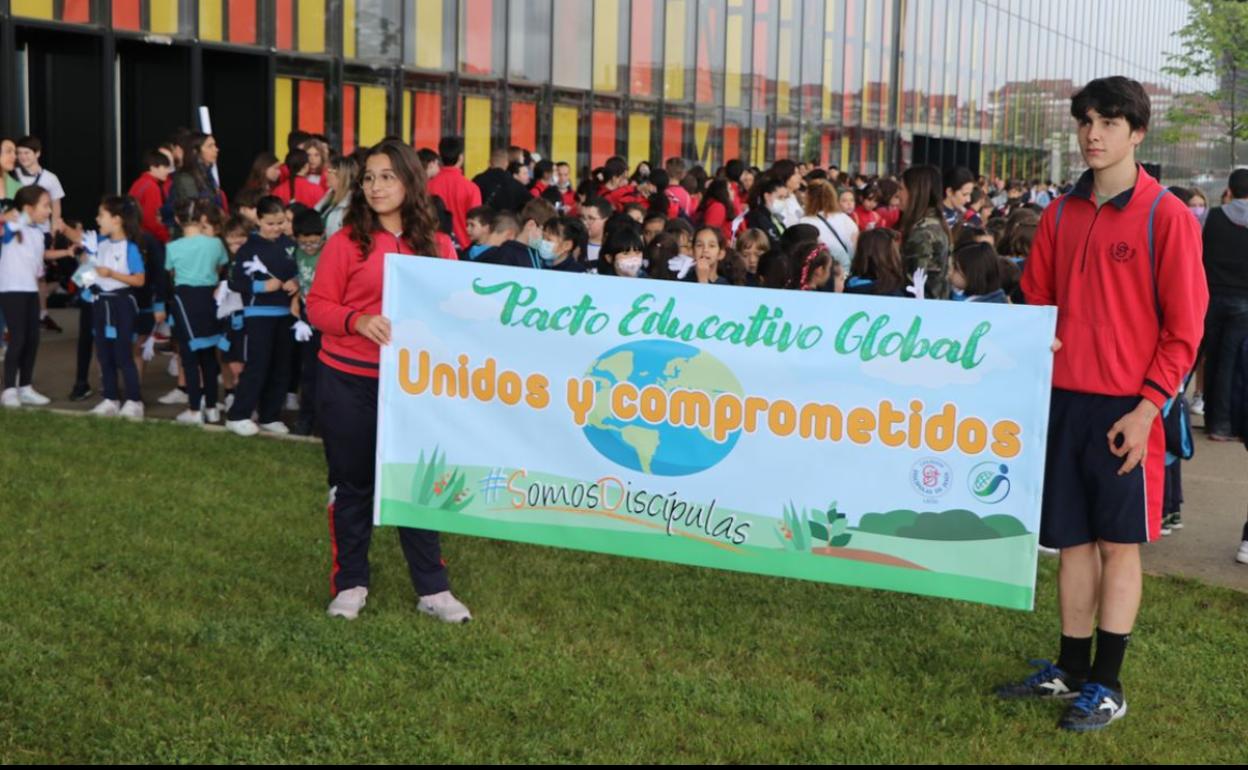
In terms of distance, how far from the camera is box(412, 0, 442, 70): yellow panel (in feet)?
68.1

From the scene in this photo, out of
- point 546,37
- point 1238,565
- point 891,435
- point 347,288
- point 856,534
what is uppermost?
point 546,37

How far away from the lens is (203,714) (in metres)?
4.99

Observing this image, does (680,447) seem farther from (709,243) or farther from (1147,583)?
(709,243)

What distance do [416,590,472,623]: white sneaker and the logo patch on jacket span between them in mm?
2763

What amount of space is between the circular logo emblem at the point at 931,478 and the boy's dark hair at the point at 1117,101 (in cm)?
120

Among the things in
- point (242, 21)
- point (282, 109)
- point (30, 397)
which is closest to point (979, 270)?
point (30, 397)

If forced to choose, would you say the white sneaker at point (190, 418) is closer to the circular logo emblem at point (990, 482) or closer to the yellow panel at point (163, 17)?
the circular logo emblem at point (990, 482)

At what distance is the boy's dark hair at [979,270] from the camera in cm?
700

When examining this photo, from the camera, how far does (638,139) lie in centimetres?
2602

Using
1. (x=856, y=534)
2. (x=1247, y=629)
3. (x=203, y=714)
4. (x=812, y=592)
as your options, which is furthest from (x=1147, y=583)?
(x=203, y=714)

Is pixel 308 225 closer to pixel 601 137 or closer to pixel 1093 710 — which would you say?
pixel 1093 710

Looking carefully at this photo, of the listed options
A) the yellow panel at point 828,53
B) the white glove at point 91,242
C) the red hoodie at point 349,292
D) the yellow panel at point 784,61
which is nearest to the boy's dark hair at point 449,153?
the white glove at point 91,242

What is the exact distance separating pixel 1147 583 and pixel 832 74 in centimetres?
2872

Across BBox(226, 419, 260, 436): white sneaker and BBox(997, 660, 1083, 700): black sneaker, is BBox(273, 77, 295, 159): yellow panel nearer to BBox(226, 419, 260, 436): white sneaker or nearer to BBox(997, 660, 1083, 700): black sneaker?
BBox(226, 419, 260, 436): white sneaker
